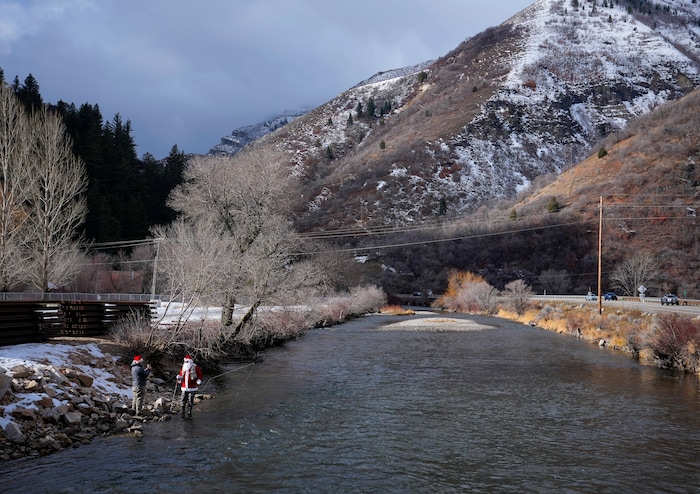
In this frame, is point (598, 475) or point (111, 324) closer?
point (598, 475)

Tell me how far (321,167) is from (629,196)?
339 feet

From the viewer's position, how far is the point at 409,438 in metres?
15.3

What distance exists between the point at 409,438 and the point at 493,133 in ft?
495

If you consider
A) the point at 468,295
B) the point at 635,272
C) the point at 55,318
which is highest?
the point at 635,272

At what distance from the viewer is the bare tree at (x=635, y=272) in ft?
240

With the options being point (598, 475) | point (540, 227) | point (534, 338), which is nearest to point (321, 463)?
point (598, 475)

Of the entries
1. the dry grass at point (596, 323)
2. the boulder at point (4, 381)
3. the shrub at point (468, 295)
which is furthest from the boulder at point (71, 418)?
the shrub at point (468, 295)

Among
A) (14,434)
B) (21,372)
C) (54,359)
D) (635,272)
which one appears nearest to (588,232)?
(635,272)

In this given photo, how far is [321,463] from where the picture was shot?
13.2m

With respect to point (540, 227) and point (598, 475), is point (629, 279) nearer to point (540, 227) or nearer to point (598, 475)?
point (540, 227)

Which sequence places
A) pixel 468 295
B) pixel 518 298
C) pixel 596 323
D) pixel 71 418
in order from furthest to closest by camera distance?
pixel 468 295 → pixel 518 298 → pixel 596 323 → pixel 71 418

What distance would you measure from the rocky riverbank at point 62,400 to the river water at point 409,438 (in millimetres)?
690

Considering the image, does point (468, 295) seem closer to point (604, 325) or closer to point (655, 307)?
point (655, 307)

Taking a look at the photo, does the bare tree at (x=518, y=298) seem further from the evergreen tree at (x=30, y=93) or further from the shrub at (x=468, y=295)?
the evergreen tree at (x=30, y=93)
